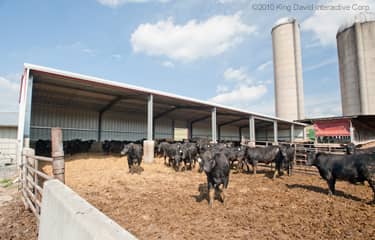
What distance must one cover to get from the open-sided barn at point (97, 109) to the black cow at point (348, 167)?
8.49 m

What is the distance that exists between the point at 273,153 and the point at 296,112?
2774 centimetres

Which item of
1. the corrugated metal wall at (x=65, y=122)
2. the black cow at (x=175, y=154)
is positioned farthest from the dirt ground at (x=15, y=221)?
the corrugated metal wall at (x=65, y=122)

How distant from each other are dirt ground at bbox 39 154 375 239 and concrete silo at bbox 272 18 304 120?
28962 millimetres

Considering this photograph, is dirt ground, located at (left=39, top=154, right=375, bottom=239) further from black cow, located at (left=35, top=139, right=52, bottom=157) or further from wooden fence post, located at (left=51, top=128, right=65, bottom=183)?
black cow, located at (left=35, top=139, right=52, bottom=157)

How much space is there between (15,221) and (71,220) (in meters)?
4.00

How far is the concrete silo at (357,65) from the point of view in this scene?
1111 inches

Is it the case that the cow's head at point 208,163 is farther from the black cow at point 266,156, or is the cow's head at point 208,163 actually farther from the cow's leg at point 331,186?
the black cow at point 266,156

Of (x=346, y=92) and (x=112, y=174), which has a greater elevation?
(x=346, y=92)

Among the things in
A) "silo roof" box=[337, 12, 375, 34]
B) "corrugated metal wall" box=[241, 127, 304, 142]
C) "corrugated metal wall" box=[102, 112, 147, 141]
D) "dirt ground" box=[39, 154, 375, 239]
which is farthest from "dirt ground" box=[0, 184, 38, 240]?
"silo roof" box=[337, 12, 375, 34]

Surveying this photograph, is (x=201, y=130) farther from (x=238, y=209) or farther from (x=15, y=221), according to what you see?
(x=15, y=221)

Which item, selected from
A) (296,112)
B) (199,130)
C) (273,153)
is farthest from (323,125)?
(273,153)

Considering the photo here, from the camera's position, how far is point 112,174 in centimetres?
892

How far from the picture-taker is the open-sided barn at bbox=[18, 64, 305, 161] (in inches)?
411

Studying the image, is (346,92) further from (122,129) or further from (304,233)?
(304,233)
